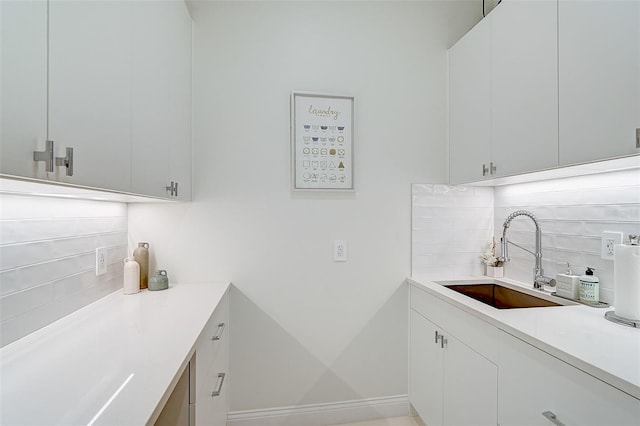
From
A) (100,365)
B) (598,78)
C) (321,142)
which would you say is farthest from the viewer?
(321,142)

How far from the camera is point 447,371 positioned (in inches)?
66.4

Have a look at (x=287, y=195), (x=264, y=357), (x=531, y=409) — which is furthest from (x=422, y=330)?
(x=287, y=195)

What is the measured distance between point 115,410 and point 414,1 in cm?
257

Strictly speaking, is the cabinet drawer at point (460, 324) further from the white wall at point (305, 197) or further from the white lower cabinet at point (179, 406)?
the white lower cabinet at point (179, 406)

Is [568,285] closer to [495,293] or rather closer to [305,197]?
[495,293]

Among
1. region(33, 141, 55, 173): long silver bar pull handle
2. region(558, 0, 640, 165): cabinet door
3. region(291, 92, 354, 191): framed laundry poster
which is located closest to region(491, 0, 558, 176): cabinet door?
region(558, 0, 640, 165): cabinet door

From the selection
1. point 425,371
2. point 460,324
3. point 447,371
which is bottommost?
point 425,371

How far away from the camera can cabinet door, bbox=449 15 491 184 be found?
1780mm

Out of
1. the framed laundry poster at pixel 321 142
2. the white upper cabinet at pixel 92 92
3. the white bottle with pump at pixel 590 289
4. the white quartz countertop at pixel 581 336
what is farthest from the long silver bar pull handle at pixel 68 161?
the white bottle with pump at pixel 590 289

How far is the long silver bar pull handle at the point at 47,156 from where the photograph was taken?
69 centimetres

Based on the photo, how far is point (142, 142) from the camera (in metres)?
1.23

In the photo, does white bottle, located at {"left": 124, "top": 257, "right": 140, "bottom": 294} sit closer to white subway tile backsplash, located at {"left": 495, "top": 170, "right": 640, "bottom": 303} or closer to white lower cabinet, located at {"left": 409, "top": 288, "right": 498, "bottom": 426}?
white lower cabinet, located at {"left": 409, "top": 288, "right": 498, "bottom": 426}

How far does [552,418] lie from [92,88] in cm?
169

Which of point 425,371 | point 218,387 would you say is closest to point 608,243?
point 425,371
